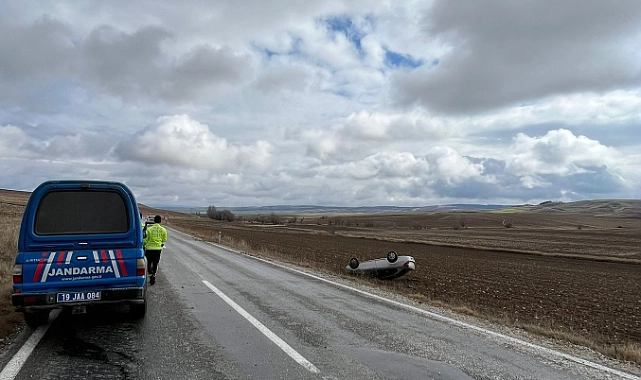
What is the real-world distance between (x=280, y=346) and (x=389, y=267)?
442 inches

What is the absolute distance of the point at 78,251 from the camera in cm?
674

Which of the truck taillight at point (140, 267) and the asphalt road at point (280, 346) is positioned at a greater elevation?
the truck taillight at point (140, 267)

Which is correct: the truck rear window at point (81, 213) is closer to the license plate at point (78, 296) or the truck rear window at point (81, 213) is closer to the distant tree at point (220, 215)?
the license plate at point (78, 296)

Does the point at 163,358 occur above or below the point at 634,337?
above

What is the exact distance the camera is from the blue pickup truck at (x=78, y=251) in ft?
21.3

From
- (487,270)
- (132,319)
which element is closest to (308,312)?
(132,319)

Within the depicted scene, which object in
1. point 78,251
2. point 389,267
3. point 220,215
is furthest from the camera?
point 220,215

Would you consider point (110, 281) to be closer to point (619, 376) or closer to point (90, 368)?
point (90, 368)

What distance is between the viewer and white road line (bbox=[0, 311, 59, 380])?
502cm

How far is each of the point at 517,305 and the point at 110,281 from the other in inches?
434

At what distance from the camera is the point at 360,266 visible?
58.9 feet

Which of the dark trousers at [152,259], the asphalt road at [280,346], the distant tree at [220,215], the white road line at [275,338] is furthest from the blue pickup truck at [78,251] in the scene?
the distant tree at [220,215]

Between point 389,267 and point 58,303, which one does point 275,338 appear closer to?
point 58,303

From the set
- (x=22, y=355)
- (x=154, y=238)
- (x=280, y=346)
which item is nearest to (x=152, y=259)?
(x=154, y=238)
